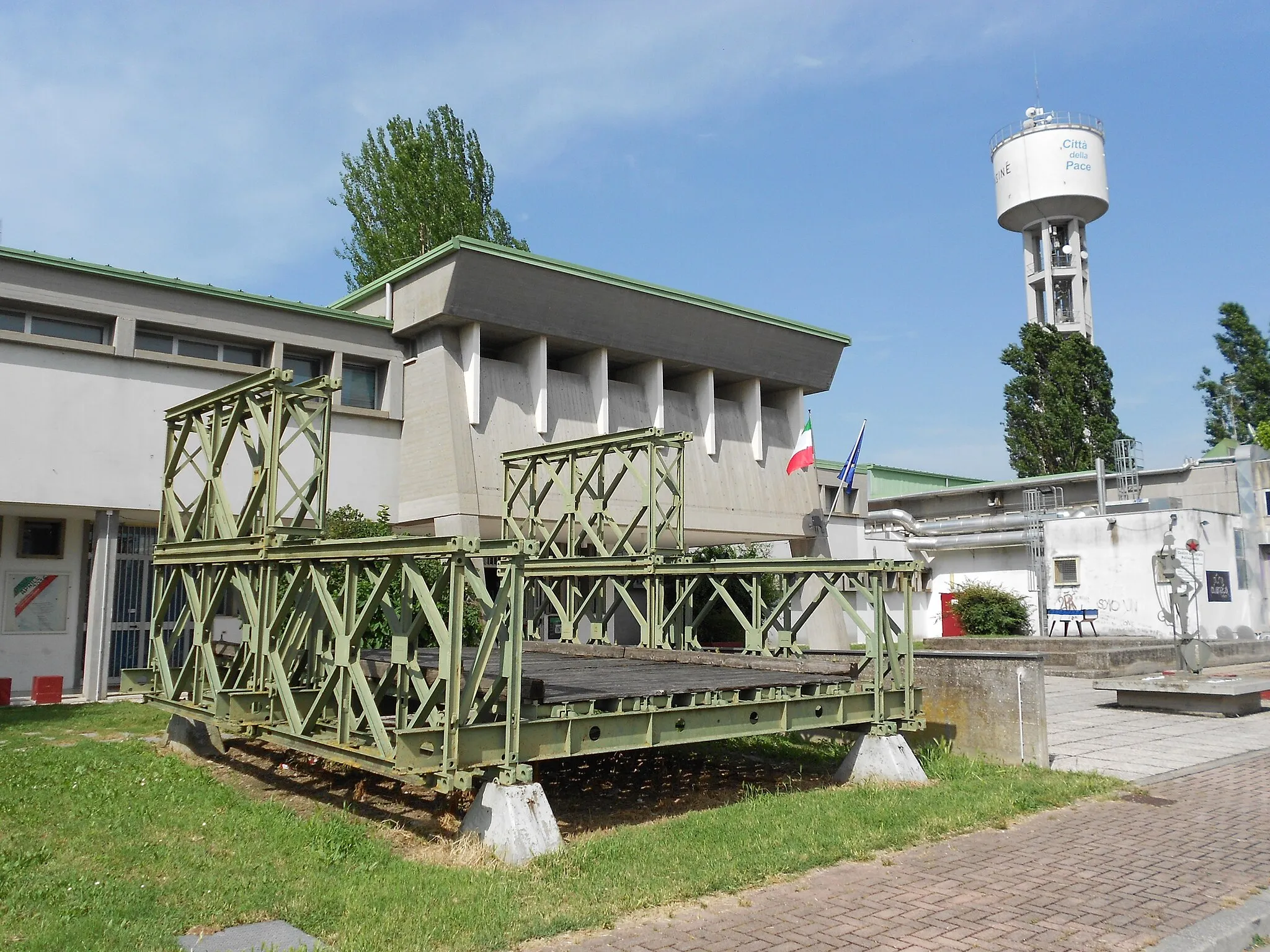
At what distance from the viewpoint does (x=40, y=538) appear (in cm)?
1941

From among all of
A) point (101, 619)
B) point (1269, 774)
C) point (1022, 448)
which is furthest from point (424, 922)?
point (1022, 448)

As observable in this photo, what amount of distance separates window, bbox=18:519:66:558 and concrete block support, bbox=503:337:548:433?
9668mm

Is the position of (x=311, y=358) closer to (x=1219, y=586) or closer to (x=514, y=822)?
(x=514, y=822)

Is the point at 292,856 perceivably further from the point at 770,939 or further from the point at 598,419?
the point at 598,419

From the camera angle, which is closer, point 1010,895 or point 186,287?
point 1010,895

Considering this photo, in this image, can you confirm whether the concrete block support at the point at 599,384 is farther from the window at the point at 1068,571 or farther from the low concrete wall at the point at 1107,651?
the window at the point at 1068,571

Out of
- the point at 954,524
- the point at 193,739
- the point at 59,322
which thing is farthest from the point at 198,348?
the point at 954,524

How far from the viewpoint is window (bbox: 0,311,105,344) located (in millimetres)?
17703

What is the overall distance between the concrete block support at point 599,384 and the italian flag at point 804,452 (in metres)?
5.39

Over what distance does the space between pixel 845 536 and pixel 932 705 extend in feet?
65.6

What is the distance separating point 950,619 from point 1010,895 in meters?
26.2

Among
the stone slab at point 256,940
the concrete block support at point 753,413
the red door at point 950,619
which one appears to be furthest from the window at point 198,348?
the red door at point 950,619

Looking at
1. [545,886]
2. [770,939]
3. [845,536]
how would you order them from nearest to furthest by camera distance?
[770,939] < [545,886] < [845,536]

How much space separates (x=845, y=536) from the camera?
30969mm
